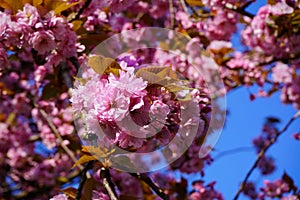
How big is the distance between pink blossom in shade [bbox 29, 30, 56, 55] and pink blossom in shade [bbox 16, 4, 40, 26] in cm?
5

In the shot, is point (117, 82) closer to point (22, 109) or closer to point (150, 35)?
point (150, 35)

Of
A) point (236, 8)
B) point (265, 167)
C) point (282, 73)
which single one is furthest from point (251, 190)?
point (236, 8)

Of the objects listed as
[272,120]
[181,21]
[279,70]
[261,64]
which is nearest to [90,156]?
[181,21]

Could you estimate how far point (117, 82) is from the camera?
1449 millimetres

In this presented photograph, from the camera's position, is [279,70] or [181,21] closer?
[181,21]

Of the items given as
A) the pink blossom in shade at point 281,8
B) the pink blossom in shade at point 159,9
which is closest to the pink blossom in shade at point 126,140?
the pink blossom in shade at point 281,8

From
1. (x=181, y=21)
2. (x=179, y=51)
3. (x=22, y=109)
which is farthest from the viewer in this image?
(x=22, y=109)

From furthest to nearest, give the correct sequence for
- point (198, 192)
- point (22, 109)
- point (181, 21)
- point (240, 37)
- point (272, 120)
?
point (272, 120) < point (22, 109) < point (240, 37) < point (181, 21) < point (198, 192)

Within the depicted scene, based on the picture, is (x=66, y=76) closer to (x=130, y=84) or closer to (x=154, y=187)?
(x=154, y=187)

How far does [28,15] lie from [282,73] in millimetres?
2519

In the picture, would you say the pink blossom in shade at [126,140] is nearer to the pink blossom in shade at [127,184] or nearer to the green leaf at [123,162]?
the green leaf at [123,162]

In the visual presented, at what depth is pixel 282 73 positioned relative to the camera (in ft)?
12.6

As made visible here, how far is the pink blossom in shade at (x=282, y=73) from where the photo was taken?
380cm

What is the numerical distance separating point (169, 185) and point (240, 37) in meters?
1.38
